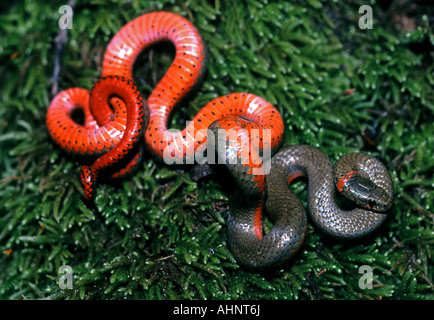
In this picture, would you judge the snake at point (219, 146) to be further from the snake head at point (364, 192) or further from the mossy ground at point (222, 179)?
the mossy ground at point (222, 179)

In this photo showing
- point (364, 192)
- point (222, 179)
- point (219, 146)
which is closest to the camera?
point (219, 146)

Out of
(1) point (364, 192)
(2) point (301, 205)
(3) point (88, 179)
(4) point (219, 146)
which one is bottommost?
(3) point (88, 179)

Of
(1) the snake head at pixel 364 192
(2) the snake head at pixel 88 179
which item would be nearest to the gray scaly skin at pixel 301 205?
A: (1) the snake head at pixel 364 192

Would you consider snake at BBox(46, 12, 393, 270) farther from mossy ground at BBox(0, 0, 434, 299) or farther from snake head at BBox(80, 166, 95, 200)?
mossy ground at BBox(0, 0, 434, 299)

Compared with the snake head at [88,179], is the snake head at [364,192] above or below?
above

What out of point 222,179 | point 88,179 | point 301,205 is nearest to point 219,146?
point 222,179

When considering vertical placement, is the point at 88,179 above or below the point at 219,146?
below

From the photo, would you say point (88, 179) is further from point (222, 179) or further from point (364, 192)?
point (364, 192)
